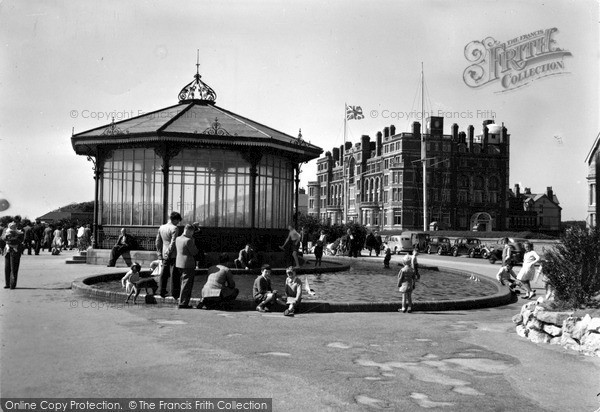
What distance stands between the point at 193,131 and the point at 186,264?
36.8ft

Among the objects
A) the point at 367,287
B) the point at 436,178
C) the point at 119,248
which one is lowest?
the point at 367,287

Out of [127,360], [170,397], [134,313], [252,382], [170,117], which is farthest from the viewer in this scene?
[170,117]

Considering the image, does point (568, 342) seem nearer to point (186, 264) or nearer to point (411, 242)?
point (186, 264)

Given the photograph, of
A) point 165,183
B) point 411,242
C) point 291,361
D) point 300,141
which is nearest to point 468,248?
point 411,242

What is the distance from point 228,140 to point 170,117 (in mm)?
3506

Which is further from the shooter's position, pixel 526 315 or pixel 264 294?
pixel 264 294

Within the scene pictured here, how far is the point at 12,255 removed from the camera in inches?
557

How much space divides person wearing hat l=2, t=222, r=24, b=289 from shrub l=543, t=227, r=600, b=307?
38.3 feet

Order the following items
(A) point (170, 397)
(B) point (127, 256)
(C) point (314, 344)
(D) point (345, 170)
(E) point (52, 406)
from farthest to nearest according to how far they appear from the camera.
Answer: (D) point (345, 170) < (B) point (127, 256) < (C) point (314, 344) < (A) point (170, 397) < (E) point (52, 406)

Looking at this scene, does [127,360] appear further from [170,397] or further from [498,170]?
[498,170]

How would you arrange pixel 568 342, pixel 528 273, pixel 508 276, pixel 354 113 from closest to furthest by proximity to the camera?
1. pixel 568 342
2. pixel 528 273
3. pixel 508 276
4. pixel 354 113

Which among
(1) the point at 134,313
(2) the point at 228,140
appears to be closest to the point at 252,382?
(1) the point at 134,313

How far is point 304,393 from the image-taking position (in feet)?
20.4

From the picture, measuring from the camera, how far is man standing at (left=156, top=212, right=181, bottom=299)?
13078 millimetres
